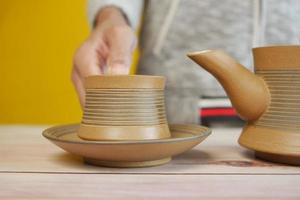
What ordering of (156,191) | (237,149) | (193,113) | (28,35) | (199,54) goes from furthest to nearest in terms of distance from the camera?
(28,35), (193,113), (237,149), (199,54), (156,191)

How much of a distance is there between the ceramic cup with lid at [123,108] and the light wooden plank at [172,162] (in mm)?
38

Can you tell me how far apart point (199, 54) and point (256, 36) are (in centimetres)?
51

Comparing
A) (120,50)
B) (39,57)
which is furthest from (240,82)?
(39,57)

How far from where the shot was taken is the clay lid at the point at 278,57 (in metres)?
0.48

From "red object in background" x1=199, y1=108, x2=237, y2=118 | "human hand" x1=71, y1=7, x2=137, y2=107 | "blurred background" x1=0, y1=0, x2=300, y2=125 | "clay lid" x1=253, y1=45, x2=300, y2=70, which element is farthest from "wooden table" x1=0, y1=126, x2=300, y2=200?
"blurred background" x1=0, y1=0, x2=300, y2=125

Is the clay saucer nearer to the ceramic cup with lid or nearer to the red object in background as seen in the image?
the ceramic cup with lid

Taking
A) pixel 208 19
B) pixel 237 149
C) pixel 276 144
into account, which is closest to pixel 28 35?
pixel 208 19

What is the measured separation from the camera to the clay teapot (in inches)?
18.9

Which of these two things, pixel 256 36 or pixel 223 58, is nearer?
pixel 223 58

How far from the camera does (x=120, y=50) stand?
75 centimetres

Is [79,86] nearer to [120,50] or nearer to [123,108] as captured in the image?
[120,50]

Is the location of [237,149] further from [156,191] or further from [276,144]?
[156,191]

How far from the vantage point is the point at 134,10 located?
1.01m

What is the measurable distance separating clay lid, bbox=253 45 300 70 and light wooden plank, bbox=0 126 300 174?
112 millimetres
